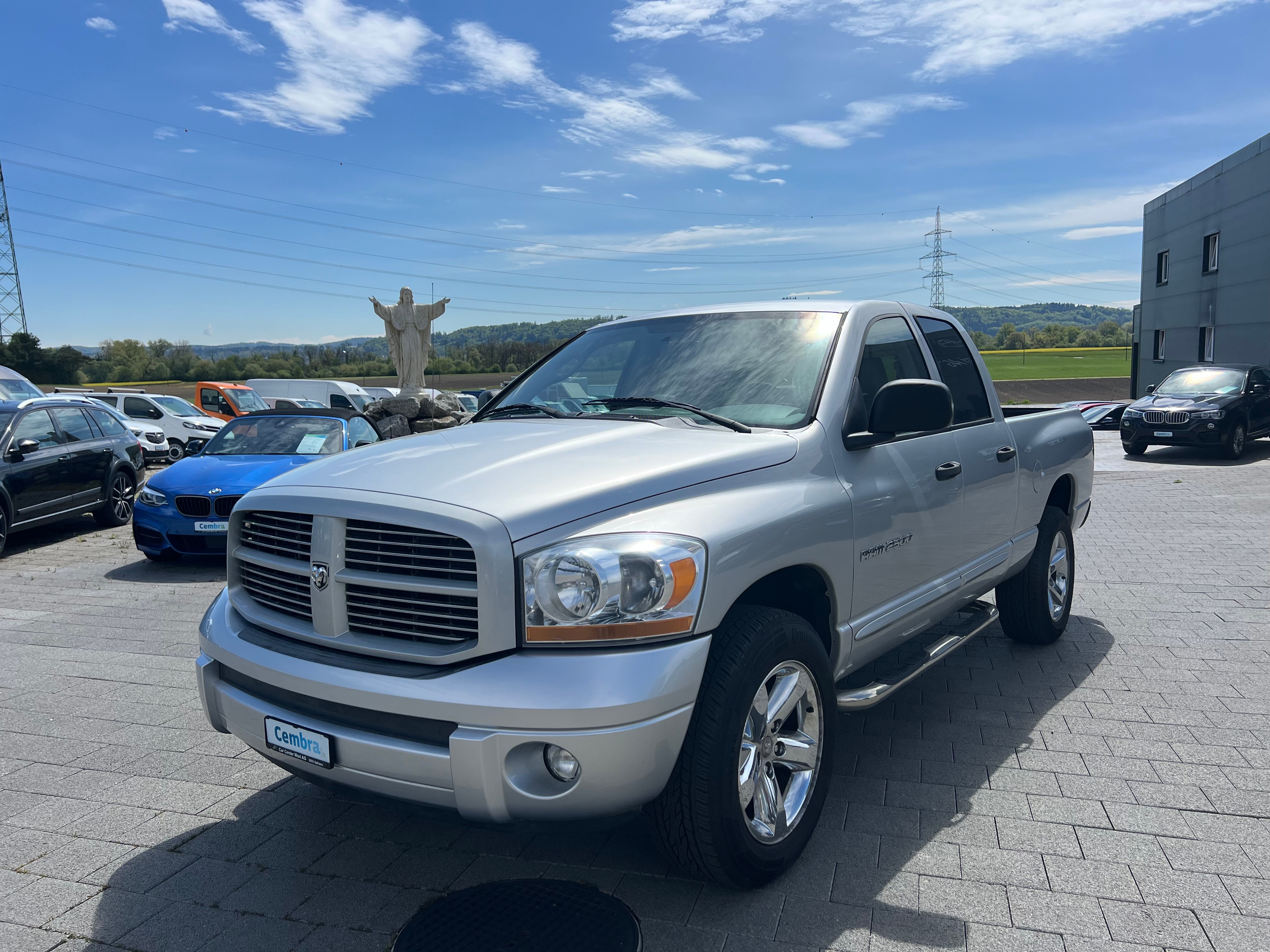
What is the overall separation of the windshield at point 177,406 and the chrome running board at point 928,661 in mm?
24307

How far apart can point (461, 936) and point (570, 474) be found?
4.68ft

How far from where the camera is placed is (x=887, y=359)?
4.07 m

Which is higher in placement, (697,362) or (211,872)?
(697,362)

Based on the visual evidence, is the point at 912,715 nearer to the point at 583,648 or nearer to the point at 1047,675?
the point at 1047,675

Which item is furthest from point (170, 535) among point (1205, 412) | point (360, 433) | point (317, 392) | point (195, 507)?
point (317, 392)

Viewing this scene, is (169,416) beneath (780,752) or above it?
beneath

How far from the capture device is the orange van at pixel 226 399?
27.7 m

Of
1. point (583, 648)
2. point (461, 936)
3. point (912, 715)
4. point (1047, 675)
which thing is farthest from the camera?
point (1047, 675)

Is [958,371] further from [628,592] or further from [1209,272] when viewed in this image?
[1209,272]

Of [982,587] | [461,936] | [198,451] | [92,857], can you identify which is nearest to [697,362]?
[982,587]

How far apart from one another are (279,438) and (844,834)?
8266mm

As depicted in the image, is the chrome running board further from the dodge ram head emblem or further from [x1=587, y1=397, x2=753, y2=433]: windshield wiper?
the dodge ram head emblem

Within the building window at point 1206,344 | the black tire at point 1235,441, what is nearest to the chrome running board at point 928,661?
the black tire at point 1235,441

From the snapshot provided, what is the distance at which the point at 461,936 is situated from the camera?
2.75 metres
